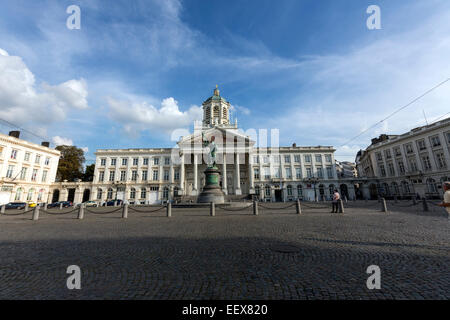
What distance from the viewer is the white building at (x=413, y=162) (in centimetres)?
3328

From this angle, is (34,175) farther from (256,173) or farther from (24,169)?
(256,173)

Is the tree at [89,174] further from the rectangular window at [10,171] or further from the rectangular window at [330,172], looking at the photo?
the rectangular window at [330,172]

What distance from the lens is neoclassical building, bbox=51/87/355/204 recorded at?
46750 mm

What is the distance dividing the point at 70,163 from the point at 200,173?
1385 inches

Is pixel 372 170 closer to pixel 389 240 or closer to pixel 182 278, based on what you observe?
pixel 389 240

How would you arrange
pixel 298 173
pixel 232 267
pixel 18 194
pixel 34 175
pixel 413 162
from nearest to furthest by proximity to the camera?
pixel 232 267 → pixel 18 194 → pixel 413 162 → pixel 34 175 → pixel 298 173

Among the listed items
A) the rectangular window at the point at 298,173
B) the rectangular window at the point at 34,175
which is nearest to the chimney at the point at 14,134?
the rectangular window at the point at 34,175

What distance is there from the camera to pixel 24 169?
38.9 meters

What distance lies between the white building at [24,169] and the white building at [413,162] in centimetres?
7337

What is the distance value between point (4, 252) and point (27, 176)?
47.9 metres

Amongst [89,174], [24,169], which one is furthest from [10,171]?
[89,174]

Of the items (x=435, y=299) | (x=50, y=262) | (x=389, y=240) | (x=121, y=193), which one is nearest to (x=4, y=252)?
(x=50, y=262)

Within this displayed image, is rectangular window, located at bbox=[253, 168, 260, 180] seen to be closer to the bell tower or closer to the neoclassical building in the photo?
the neoclassical building
